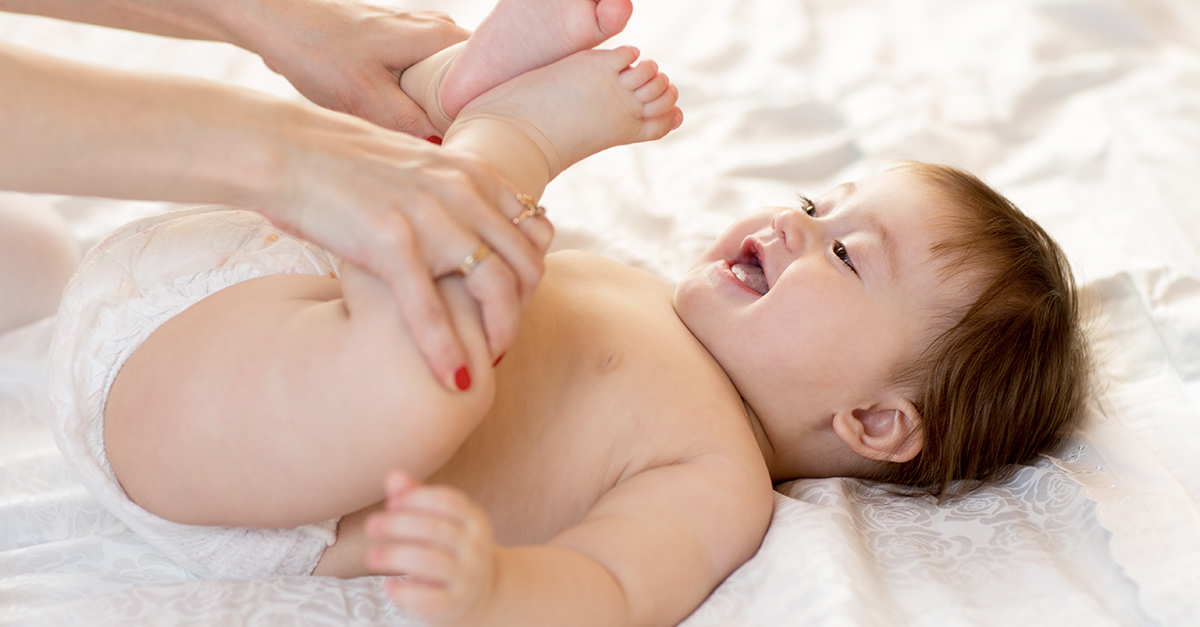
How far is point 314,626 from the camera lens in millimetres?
Answer: 900

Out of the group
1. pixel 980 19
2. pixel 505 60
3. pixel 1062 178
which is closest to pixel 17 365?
pixel 505 60

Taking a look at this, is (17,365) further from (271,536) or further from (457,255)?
(457,255)

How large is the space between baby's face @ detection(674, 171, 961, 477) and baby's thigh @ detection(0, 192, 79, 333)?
0.95 m

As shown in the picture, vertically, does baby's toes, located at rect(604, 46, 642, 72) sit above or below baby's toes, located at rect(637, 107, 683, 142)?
above

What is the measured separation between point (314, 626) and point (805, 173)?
4.42 feet

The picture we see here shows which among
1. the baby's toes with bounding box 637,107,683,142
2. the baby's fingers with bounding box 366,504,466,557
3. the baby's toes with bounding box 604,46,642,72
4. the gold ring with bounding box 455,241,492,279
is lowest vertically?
the baby's fingers with bounding box 366,504,466,557

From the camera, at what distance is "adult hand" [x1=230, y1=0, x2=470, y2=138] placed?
4.47 ft

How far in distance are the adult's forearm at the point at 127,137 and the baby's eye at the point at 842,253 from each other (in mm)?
771

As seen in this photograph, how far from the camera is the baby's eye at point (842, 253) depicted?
1279 millimetres

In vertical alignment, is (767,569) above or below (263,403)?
below

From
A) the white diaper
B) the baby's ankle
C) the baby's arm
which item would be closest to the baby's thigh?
the white diaper

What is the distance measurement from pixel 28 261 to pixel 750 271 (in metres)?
1.07

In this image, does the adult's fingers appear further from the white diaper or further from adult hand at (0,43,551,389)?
the white diaper

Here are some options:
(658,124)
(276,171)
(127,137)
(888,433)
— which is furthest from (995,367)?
(127,137)
